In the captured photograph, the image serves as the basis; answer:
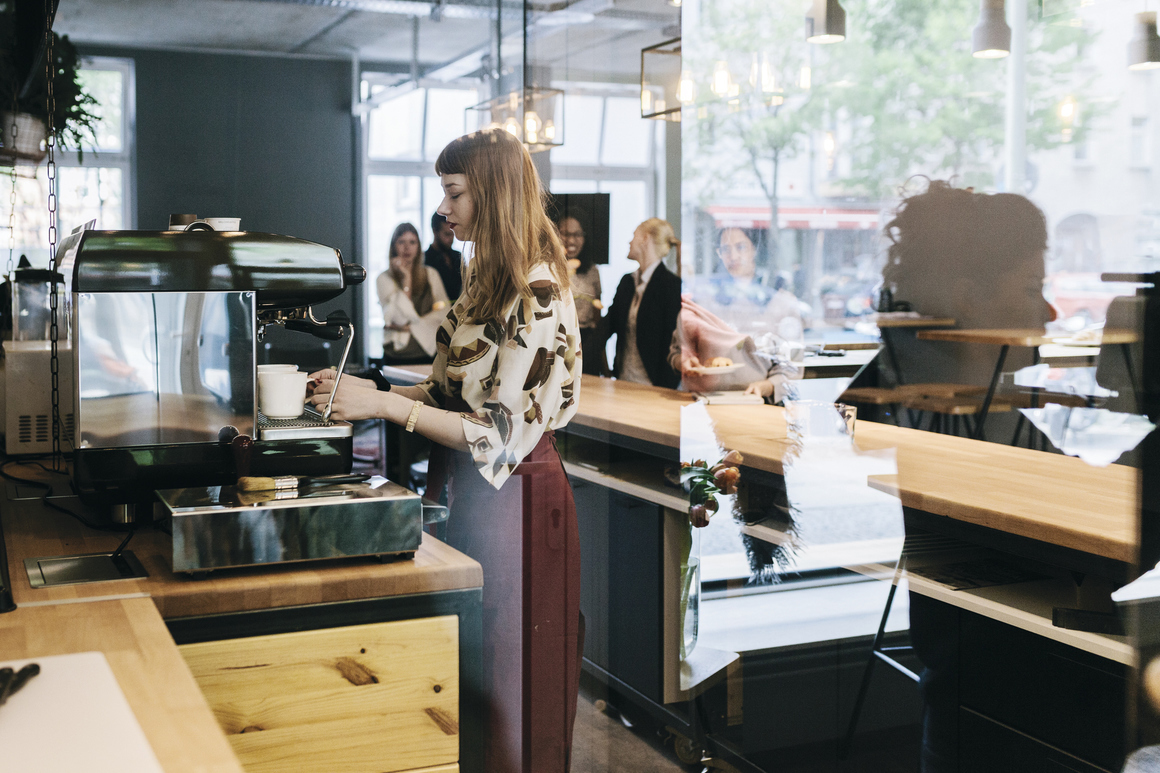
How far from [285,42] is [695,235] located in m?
2.10

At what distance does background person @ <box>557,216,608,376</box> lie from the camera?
3682 mm

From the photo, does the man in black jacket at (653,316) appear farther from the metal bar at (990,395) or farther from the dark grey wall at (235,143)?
the metal bar at (990,395)

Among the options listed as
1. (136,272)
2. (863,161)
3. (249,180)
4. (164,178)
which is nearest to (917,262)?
(863,161)

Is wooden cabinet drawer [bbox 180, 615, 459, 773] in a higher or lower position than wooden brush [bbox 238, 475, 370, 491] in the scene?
lower

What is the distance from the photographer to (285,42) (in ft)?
13.6

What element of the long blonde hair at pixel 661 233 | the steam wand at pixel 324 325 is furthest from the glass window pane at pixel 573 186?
the steam wand at pixel 324 325

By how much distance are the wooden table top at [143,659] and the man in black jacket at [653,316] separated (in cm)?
255

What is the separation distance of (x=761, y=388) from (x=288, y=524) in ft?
6.11

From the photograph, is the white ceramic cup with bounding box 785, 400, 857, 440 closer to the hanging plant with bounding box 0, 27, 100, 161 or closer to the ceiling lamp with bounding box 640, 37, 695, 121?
the ceiling lamp with bounding box 640, 37, 695, 121

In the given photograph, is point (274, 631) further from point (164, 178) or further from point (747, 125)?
point (164, 178)

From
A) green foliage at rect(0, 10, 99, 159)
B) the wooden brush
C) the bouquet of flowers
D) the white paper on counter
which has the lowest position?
the bouquet of flowers

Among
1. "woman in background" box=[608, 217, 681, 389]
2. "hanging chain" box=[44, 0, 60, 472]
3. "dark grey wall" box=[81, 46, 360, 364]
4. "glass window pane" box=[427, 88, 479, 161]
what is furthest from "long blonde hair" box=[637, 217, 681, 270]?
A: "glass window pane" box=[427, 88, 479, 161]

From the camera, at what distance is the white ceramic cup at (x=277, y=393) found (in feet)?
4.50

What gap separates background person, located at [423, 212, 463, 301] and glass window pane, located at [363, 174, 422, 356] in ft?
0.54
